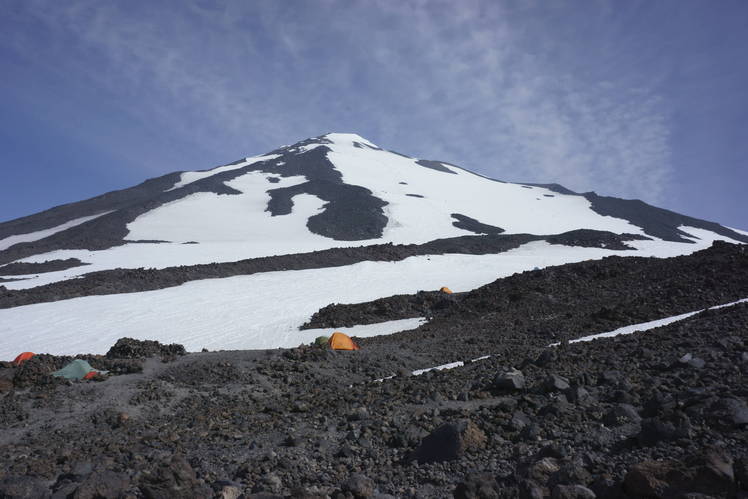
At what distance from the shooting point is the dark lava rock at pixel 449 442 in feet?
12.6

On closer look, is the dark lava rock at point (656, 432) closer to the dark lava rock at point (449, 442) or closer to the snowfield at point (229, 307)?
the dark lava rock at point (449, 442)

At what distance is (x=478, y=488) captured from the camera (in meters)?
3.17

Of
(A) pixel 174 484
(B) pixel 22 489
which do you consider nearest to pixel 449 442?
(A) pixel 174 484

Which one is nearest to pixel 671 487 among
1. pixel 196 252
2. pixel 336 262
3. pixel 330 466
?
pixel 330 466

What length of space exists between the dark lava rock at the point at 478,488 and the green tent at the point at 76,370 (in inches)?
287

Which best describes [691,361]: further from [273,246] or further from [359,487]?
[273,246]

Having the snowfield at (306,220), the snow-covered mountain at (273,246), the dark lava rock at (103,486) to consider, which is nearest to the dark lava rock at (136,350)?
the snow-covered mountain at (273,246)

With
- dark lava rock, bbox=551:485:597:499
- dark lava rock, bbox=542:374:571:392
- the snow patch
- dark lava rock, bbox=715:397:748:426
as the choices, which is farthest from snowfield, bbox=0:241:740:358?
dark lava rock, bbox=715:397:748:426

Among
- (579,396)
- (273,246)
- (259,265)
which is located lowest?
(579,396)

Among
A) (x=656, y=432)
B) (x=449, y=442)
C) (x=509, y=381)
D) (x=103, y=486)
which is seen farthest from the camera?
(x=509, y=381)

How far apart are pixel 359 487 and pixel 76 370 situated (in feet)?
22.7

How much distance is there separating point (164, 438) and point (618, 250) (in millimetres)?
29753

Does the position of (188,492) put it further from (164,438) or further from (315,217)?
(315,217)

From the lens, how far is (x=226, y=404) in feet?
22.1
